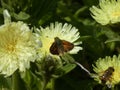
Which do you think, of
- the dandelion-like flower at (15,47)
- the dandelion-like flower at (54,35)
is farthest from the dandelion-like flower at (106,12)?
the dandelion-like flower at (15,47)

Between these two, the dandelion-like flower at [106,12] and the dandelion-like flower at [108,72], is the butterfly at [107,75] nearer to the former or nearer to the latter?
the dandelion-like flower at [108,72]

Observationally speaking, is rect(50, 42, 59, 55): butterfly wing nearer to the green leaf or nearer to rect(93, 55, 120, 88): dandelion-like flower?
rect(93, 55, 120, 88): dandelion-like flower

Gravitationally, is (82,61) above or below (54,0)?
below

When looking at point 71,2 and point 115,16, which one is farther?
point 71,2

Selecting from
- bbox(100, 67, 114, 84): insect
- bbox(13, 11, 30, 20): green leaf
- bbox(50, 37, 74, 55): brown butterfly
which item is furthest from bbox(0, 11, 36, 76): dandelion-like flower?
bbox(13, 11, 30, 20): green leaf

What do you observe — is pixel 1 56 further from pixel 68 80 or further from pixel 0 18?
pixel 0 18

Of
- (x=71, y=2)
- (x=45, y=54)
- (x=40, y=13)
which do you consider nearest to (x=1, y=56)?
(x=45, y=54)
